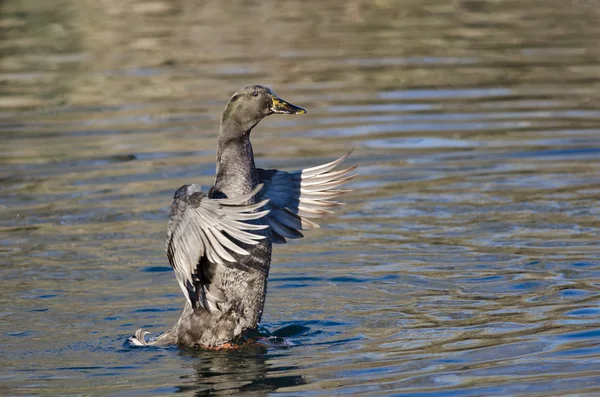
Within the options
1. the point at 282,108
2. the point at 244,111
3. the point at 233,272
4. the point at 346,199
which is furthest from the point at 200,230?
the point at 346,199

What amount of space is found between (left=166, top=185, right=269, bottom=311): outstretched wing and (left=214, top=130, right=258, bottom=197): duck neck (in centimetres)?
44

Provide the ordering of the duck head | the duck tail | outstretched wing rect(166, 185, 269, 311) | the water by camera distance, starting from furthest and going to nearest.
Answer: the duck head
the duck tail
the water
outstretched wing rect(166, 185, 269, 311)

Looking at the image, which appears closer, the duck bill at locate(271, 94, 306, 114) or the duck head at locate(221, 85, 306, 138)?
the duck head at locate(221, 85, 306, 138)

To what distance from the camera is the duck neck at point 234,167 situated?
8.23 m

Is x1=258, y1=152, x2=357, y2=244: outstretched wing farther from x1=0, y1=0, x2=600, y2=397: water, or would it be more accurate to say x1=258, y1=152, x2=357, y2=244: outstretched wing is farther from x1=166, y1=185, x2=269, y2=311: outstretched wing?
x1=166, y1=185, x2=269, y2=311: outstretched wing

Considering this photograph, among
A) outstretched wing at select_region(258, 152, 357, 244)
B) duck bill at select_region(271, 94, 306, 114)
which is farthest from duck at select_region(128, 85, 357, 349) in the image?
outstretched wing at select_region(258, 152, 357, 244)

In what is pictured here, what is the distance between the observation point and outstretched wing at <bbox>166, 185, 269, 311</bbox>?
738cm

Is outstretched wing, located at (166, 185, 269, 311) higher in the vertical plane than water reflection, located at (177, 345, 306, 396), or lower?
higher

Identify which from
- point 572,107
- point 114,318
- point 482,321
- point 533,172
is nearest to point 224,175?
point 114,318

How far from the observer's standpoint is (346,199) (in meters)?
12.0

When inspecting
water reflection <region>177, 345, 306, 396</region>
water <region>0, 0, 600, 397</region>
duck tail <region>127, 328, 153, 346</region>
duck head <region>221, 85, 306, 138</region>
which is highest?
duck head <region>221, 85, 306, 138</region>

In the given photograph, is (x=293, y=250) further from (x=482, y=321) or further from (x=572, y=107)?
(x=572, y=107)

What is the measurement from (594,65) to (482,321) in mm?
10519

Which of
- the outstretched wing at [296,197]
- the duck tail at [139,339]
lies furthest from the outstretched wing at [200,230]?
the outstretched wing at [296,197]
